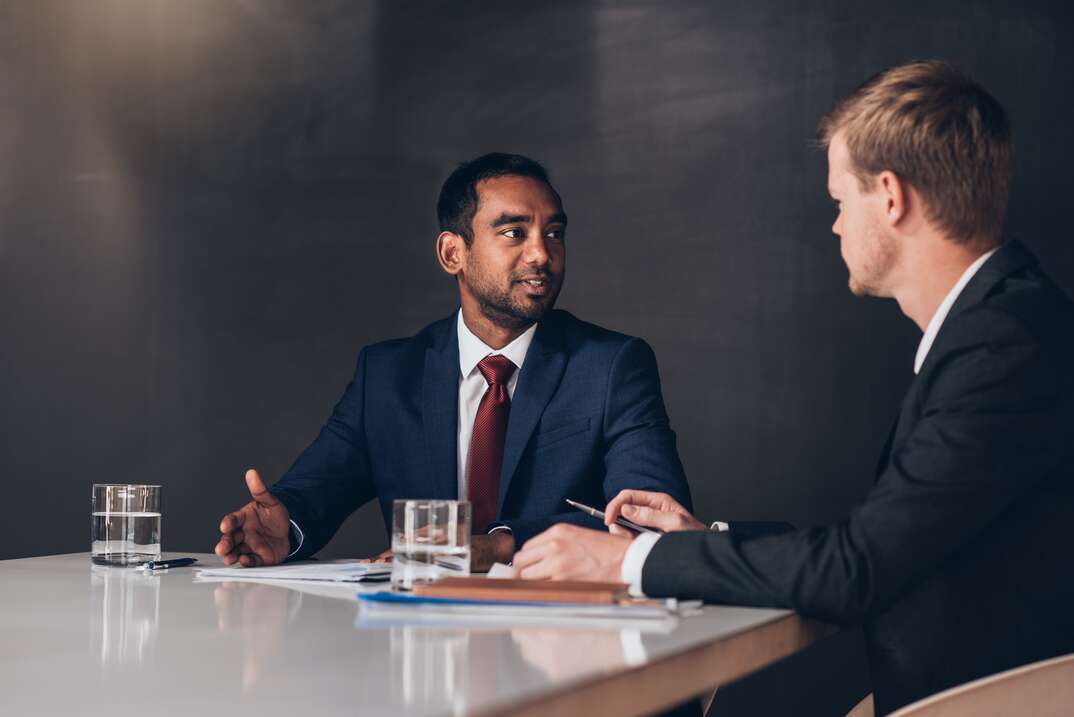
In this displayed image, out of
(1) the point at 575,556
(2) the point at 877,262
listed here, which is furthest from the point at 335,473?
(2) the point at 877,262

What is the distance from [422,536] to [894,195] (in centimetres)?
74

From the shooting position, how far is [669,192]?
3.55 meters

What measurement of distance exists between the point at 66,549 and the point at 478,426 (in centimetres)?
239

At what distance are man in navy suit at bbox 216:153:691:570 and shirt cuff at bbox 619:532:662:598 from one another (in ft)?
2.79

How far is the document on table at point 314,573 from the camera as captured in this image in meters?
1.65

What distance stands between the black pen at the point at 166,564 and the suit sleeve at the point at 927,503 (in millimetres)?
809

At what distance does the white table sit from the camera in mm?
833

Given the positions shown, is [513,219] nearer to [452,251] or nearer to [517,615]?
[452,251]

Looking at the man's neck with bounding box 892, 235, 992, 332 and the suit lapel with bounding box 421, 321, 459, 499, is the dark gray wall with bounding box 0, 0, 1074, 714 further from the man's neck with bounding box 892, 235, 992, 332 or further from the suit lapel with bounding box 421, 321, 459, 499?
the man's neck with bounding box 892, 235, 992, 332

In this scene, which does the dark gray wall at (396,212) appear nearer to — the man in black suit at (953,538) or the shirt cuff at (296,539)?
the shirt cuff at (296,539)

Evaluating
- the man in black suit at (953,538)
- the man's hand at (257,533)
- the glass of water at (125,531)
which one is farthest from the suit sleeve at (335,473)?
the man in black suit at (953,538)

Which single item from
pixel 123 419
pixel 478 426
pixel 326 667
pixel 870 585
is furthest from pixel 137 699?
pixel 123 419

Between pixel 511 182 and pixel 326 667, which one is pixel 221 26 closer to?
pixel 511 182

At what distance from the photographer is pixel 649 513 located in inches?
66.6
